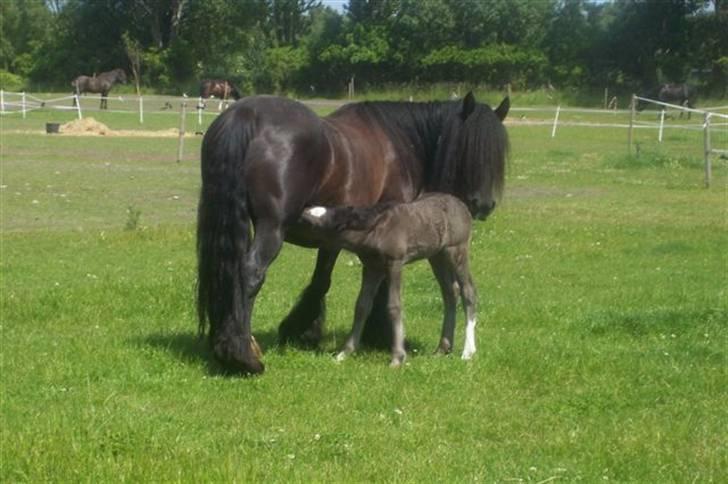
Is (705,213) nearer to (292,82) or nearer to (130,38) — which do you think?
(292,82)

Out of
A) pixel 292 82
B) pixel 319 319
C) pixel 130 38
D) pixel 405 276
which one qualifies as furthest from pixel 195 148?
pixel 130 38

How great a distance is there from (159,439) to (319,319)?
11.7 feet

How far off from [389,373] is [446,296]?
1.29 meters

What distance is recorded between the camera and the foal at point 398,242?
27.5 ft

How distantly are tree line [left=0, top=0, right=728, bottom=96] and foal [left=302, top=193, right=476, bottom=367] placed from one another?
178 ft

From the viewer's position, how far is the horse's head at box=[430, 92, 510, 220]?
934 centimetres

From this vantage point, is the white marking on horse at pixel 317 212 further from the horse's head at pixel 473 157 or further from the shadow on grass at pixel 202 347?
the horse's head at pixel 473 157

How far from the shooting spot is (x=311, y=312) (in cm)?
931

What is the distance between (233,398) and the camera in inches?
294

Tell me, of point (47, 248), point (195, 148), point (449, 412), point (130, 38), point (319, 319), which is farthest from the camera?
point (130, 38)

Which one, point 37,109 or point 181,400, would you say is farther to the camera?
point 37,109

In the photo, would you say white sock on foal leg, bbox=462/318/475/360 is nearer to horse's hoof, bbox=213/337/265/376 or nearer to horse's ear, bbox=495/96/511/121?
horse's hoof, bbox=213/337/265/376

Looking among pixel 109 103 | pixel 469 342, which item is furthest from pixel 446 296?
pixel 109 103

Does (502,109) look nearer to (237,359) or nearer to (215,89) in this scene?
(237,359)
